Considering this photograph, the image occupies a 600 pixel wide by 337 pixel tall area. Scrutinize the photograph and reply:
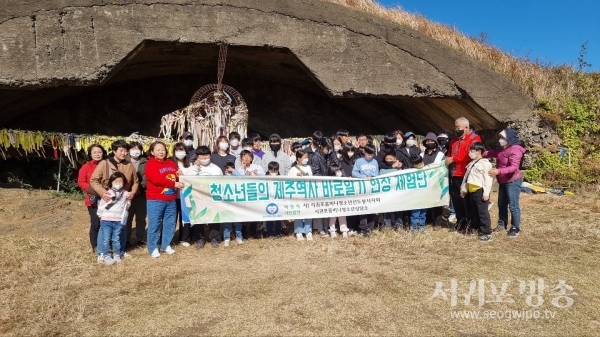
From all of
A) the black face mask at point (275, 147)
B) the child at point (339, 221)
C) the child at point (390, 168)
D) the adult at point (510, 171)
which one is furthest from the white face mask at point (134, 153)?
the adult at point (510, 171)

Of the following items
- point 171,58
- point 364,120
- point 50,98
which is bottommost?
point 364,120

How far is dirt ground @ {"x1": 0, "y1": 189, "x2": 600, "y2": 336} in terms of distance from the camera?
11.2 feet

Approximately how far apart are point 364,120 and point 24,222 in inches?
338

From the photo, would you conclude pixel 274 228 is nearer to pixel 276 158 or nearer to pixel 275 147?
pixel 276 158

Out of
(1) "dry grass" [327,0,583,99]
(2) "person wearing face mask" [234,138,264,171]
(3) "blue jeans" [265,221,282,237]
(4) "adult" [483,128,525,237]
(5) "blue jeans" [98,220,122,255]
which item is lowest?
(3) "blue jeans" [265,221,282,237]

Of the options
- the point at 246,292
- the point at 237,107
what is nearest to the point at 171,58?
the point at 237,107

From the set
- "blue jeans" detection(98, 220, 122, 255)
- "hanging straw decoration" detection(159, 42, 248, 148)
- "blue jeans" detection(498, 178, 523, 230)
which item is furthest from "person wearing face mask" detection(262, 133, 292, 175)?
"blue jeans" detection(498, 178, 523, 230)

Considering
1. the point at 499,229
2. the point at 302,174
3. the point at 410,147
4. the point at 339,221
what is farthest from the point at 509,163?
the point at 302,174

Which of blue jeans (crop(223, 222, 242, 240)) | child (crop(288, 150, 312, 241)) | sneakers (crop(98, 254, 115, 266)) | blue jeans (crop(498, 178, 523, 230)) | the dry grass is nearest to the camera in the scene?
sneakers (crop(98, 254, 115, 266))

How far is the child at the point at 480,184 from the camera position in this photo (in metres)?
5.80

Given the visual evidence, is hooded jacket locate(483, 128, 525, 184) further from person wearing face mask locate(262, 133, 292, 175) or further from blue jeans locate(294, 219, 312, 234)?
person wearing face mask locate(262, 133, 292, 175)

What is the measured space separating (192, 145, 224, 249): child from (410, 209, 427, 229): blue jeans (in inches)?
116

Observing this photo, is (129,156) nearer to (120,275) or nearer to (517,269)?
(120,275)

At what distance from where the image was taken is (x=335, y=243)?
5758mm
